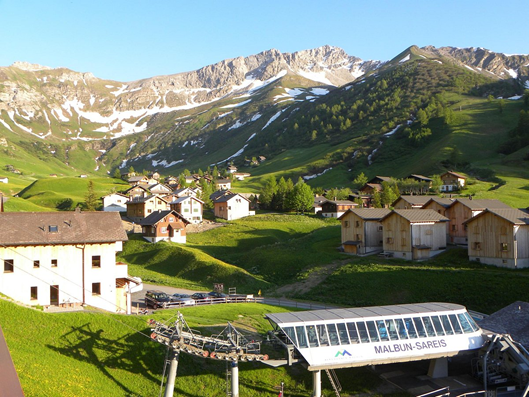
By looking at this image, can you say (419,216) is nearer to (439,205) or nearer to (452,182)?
(439,205)

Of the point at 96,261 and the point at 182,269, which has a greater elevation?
the point at 96,261

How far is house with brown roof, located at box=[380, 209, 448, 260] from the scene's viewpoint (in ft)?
198

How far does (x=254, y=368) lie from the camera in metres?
30.8

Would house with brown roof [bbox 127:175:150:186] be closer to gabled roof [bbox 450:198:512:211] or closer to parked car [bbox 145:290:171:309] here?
gabled roof [bbox 450:198:512:211]

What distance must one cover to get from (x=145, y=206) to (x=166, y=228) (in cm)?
2286

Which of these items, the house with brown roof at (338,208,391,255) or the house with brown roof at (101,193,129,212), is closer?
the house with brown roof at (338,208,391,255)

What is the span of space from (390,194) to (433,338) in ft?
241

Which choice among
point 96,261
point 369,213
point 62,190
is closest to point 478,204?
point 369,213

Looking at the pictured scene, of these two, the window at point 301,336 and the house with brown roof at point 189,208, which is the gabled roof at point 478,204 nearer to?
the window at point 301,336

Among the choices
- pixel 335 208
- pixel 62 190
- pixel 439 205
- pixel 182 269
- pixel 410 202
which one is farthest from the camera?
pixel 62 190

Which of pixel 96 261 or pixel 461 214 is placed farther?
pixel 461 214

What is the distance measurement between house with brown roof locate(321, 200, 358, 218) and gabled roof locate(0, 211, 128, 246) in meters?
70.5

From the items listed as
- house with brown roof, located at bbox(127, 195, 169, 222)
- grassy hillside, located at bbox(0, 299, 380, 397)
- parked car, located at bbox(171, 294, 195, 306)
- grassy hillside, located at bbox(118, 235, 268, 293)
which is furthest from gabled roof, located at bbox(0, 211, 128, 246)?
house with brown roof, located at bbox(127, 195, 169, 222)

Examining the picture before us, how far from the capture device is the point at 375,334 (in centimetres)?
3050
